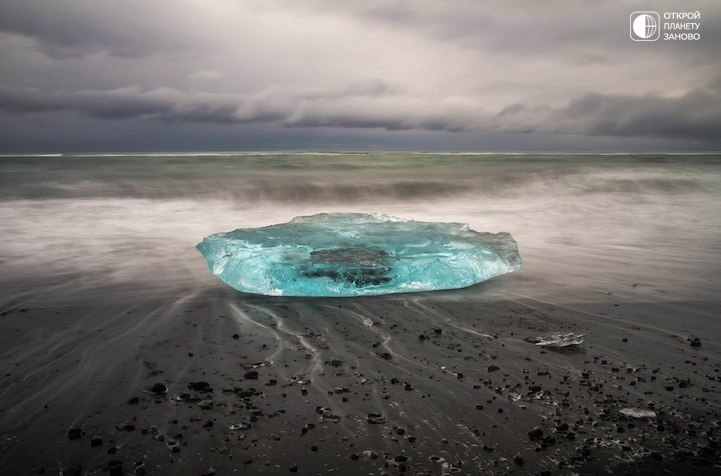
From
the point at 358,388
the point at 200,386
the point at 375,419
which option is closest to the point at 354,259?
the point at 358,388

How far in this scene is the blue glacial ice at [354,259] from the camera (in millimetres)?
5930

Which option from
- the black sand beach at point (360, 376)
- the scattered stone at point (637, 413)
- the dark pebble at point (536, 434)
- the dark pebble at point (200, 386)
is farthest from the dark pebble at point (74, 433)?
the scattered stone at point (637, 413)

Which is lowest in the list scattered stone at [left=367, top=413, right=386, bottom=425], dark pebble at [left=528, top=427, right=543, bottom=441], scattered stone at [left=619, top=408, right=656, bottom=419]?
scattered stone at [left=619, top=408, right=656, bottom=419]

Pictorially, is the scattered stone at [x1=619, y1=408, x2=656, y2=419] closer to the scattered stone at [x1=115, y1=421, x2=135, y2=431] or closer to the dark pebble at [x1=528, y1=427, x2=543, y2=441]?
the dark pebble at [x1=528, y1=427, x2=543, y2=441]

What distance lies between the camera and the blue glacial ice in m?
5.93

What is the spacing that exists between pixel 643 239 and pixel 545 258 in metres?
3.60

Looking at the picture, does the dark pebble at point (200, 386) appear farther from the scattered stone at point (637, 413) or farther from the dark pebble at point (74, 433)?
the scattered stone at point (637, 413)

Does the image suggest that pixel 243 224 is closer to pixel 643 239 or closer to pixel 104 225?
pixel 104 225

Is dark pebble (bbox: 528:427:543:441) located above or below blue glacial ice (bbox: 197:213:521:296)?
below

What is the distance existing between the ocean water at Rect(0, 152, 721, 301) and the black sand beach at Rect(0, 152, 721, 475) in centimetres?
13

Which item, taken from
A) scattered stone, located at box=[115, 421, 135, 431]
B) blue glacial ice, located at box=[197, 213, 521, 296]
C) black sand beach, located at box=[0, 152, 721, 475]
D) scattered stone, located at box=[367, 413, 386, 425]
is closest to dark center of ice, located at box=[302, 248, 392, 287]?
blue glacial ice, located at box=[197, 213, 521, 296]

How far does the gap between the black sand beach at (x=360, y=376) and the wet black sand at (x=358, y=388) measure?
2cm

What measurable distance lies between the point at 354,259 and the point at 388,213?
12590 millimetres

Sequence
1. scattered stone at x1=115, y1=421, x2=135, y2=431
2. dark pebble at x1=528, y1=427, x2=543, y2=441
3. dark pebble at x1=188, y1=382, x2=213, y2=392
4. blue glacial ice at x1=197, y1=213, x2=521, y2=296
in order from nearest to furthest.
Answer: dark pebble at x1=528, y1=427, x2=543, y2=441 → scattered stone at x1=115, y1=421, x2=135, y2=431 → dark pebble at x1=188, y1=382, x2=213, y2=392 → blue glacial ice at x1=197, y1=213, x2=521, y2=296
